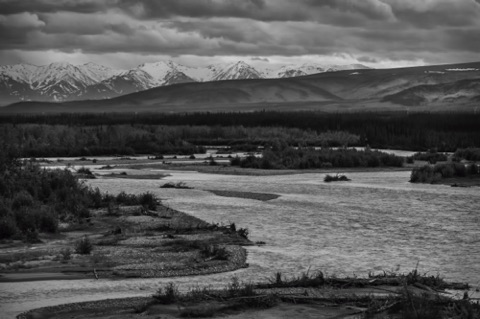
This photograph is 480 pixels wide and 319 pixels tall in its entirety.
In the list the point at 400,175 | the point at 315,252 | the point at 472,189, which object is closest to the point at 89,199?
the point at 315,252

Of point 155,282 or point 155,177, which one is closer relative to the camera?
point 155,282

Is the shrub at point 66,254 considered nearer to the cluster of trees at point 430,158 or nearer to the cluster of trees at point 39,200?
the cluster of trees at point 39,200

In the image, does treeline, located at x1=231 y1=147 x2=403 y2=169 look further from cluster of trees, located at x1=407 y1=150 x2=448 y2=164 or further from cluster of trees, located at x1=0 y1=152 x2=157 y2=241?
cluster of trees, located at x1=0 y1=152 x2=157 y2=241

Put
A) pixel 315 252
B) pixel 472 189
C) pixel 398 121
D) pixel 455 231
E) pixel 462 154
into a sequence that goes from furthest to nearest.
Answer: pixel 398 121
pixel 462 154
pixel 472 189
pixel 455 231
pixel 315 252

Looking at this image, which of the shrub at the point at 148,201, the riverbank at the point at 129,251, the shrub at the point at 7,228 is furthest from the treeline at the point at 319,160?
the shrub at the point at 7,228

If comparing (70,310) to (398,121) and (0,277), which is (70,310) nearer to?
(0,277)

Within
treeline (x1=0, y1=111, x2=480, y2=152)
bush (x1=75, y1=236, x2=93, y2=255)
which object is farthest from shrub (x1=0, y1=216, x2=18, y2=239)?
treeline (x1=0, y1=111, x2=480, y2=152)

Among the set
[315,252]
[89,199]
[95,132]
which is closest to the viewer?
[315,252]
